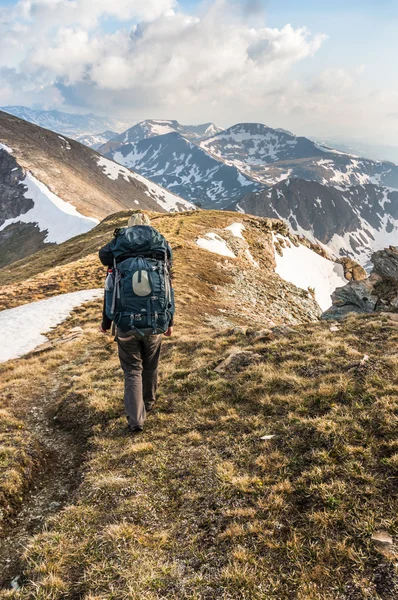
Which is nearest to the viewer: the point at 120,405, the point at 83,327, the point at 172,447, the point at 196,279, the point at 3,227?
the point at 172,447

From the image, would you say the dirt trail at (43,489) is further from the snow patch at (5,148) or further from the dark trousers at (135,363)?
the snow patch at (5,148)

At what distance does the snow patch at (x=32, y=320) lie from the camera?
48.3 ft

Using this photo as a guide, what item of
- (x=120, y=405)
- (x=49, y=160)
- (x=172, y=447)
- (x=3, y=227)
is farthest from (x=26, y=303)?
(x=49, y=160)

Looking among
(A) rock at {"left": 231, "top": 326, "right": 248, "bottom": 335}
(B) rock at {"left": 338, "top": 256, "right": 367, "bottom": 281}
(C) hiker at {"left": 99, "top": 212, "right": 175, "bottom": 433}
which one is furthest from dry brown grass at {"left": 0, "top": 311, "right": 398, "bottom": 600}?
(B) rock at {"left": 338, "top": 256, "right": 367, "bottom": 281}

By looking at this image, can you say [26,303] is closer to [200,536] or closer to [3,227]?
[200,536]

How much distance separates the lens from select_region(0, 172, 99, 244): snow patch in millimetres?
91000

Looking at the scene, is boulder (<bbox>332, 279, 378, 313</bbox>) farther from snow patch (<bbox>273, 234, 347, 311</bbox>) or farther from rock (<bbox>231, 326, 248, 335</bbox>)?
snow patch (<bbox>273, 234, 347, 311</bbox>)

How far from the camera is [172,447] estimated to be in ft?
22.1

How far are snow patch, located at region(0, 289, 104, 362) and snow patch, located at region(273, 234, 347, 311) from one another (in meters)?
29.0

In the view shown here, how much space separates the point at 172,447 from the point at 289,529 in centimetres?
290

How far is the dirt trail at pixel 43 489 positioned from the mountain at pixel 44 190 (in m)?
87.6

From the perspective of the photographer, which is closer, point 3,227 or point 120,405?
point 120,405

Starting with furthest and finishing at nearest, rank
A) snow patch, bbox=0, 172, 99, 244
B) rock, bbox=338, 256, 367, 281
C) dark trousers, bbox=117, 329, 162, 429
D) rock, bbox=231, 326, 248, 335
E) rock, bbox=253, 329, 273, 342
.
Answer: snow patch, bbox=0, 172, 99, 244
rock, bbox=338, 256, 367, 281
rock, bbox=231, 326, 248, 335
rock, bbox=253, 329, 273, 342
dark trousers, bbox=117, 329, 162, 429

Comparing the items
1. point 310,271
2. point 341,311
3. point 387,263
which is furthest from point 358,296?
point 310,271
